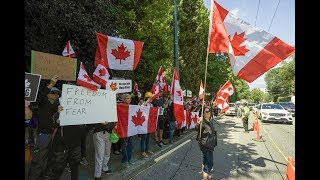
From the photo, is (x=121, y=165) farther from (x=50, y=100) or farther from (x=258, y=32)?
(x=258, y=32)

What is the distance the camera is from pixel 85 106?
612cm

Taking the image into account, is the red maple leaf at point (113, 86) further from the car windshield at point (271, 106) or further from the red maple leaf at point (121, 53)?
the car windshield at point (271, 106)

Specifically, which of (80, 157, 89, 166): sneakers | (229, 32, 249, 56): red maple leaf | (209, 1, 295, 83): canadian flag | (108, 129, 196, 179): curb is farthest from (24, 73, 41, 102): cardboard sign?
(229, 32, 249, 56): red maple leaf

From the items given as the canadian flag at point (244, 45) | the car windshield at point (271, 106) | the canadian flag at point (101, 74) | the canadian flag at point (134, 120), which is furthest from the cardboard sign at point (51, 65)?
the car windshield at point (271, 106)

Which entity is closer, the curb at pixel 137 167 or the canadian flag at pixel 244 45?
the canadian flag at pixel 244 45

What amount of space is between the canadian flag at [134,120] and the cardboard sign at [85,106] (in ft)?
4.12

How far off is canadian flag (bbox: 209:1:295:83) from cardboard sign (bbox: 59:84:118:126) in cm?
295

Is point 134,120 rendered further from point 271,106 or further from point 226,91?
point 271,106

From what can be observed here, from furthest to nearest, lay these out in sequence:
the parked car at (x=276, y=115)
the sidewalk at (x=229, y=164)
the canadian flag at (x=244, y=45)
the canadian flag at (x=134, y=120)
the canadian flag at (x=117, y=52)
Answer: the parked car at (x=276, y=115) < the canadian flag at (x=134, y=120) < the sidewalk at (x=229, y=164) < the canadian flag at (x=117, y=52) < the canadian flag at (x=244, y=45)

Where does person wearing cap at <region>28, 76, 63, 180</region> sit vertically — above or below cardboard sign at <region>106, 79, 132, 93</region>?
below

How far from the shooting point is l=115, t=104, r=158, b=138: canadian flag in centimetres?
812

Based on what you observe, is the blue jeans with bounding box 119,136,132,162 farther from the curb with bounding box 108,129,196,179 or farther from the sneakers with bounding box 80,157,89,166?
the sneakers with bounding box 80,157,89,166

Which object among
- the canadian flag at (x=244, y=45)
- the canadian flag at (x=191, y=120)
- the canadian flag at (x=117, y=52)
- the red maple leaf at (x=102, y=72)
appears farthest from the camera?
the canadian flag at (x=191, y=120)

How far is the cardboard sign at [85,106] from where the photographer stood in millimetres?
5637
